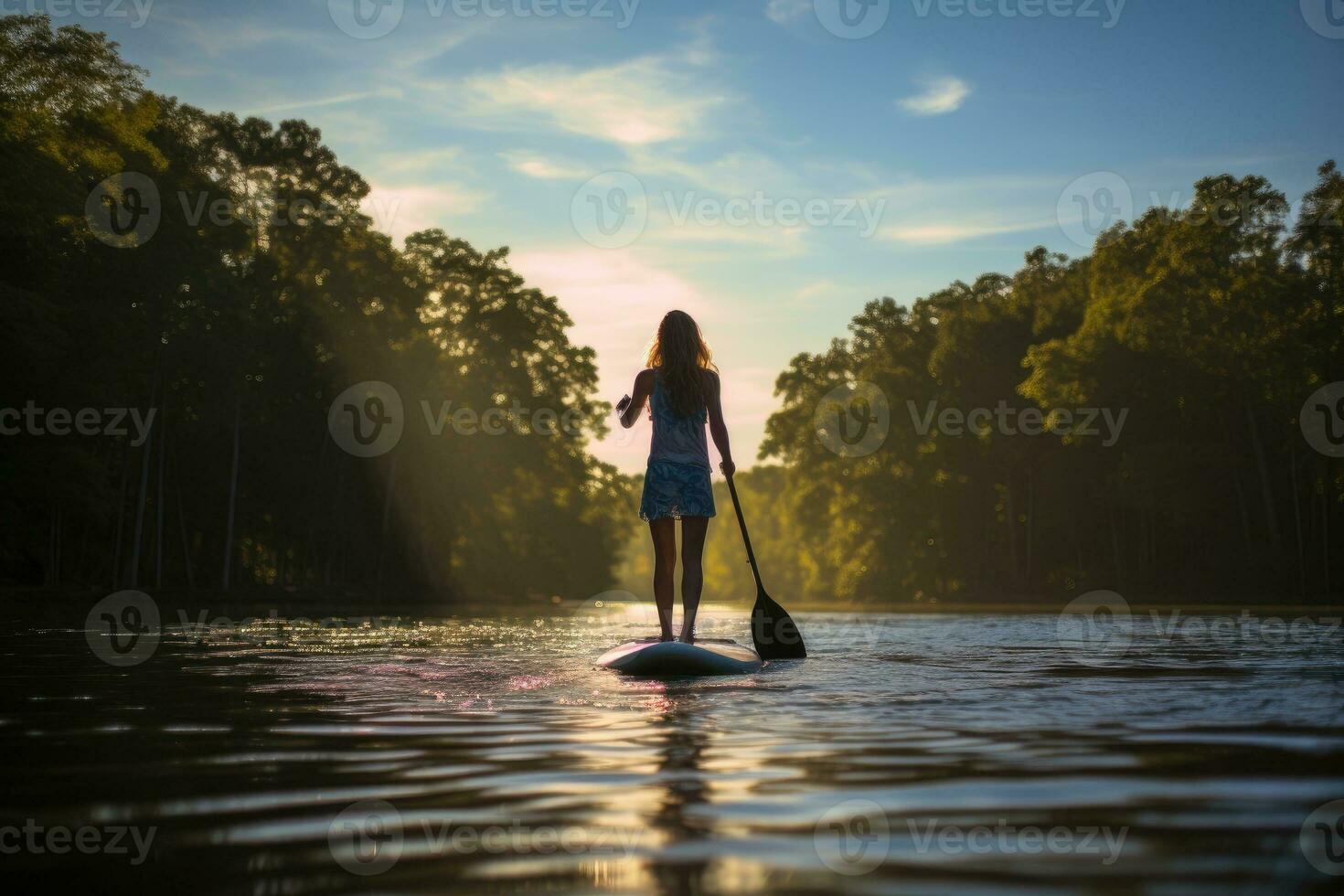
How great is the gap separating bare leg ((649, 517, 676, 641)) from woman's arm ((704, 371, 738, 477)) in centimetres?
67

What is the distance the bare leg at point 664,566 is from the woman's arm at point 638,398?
2.69 ft

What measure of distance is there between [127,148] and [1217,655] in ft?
105

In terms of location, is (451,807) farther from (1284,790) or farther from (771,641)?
(771,641)

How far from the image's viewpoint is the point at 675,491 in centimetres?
991

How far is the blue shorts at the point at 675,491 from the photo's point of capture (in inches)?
387

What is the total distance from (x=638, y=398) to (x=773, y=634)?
7.46 feet

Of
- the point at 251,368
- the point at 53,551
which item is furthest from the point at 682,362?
the point at 251,368

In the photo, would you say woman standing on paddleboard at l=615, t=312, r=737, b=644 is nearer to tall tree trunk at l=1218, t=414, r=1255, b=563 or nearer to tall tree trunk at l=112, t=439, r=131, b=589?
tall tree trunk at l=112, t=439, r=131, b=589

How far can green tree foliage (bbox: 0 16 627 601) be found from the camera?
32.3 metres

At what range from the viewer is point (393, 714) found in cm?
631

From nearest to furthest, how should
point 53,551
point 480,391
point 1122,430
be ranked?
1. point 53,551
2. point 1122,430
3. point 480,391

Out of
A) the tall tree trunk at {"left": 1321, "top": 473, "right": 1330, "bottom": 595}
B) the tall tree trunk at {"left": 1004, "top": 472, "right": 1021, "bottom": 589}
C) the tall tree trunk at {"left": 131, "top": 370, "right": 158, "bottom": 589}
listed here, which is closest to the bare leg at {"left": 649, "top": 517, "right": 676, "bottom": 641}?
the tall tree trunk at {"left": 131, "top": 370, "right": 158, "bottom": 589}

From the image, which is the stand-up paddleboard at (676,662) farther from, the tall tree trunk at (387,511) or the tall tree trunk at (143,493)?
the tall tree trunk at (387,511)

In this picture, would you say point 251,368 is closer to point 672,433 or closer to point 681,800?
point 672,433
